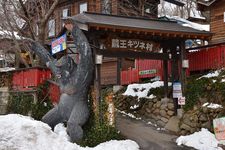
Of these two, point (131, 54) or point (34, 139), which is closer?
point (34, 139)

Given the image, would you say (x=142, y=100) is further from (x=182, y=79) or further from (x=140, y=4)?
(x=140, y=4)

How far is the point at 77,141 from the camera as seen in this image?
42.9 ft

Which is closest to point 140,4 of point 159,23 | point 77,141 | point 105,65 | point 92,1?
point 92,1

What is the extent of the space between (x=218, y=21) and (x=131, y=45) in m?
11.3

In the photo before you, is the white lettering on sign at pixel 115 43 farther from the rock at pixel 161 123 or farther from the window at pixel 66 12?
the window at pixel 66 12

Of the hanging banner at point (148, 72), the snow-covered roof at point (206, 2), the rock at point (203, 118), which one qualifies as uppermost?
the snow-covered roof at point (206, 2)

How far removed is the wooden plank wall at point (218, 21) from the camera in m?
23.6

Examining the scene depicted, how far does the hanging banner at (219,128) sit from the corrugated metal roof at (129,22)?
4539 millimetres

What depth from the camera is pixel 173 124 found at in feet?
50.4

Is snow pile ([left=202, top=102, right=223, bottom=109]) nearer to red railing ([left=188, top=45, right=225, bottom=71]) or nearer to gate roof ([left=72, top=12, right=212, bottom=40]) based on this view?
gate roof ([left=72, top=12, right=212, bottom=40])

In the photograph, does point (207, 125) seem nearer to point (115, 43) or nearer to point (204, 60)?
point (115, 43)

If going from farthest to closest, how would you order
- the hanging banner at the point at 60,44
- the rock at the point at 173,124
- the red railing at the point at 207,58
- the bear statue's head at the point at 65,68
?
the red railing at the point at 207,58 < the hanging banner at the point at 60,44 < the rock at the point at 173,124 < the bear statue's head at the point at 65,68

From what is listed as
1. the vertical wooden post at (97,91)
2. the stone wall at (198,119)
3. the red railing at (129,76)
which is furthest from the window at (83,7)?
the stone wall at (198,119)

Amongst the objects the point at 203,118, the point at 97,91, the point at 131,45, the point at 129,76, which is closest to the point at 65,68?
the point at 97,91
